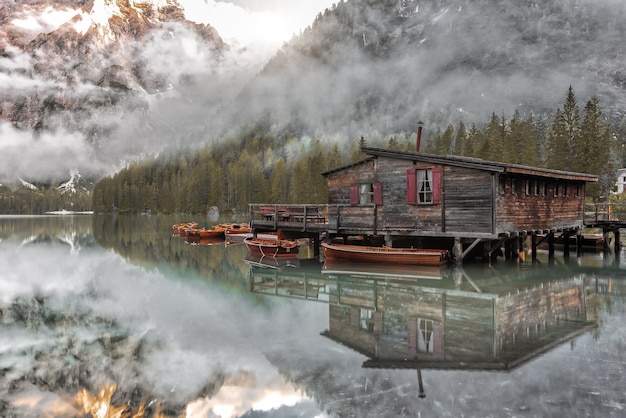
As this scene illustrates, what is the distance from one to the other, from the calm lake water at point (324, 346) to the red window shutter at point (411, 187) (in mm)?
4320

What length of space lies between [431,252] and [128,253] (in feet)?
92.8

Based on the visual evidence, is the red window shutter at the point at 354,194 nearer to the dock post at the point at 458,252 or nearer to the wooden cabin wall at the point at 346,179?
the wooden cabin wall at the point at 346,179

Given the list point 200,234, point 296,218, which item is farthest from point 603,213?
point 200,234

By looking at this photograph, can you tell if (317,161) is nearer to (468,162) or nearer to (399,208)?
(399,208)

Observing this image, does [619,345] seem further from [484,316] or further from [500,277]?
[500,277]

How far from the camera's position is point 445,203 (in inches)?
1028

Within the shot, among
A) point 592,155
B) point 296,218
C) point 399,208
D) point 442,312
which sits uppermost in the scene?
point 592,155

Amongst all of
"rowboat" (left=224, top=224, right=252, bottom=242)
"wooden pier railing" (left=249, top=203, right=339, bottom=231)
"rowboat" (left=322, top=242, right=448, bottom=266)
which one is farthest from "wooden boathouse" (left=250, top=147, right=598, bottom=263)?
"rowboat" (left=224, top=224, right=252, bottom=242)

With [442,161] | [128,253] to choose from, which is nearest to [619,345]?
[442,161]

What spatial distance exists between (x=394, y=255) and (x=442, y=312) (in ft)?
33.6

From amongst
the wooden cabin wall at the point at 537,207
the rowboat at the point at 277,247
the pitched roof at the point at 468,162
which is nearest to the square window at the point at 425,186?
the pitched roof at the point at 468,162

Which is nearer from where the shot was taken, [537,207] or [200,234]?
[537,207]

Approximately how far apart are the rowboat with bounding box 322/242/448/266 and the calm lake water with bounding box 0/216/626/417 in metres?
1.09

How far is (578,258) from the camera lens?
3203cm
